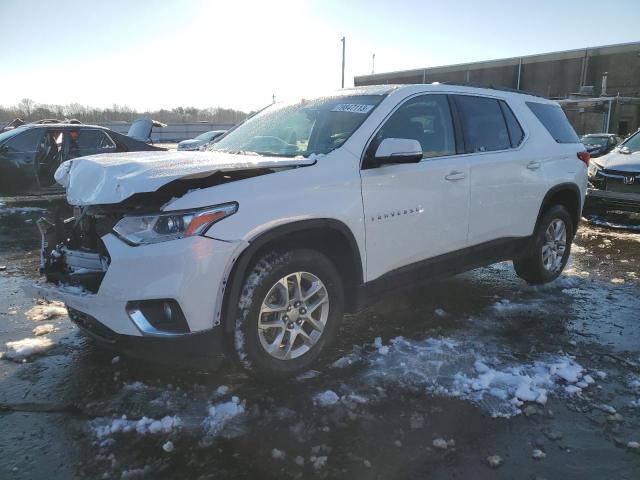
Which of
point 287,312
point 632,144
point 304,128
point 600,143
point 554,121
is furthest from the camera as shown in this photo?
point 600,143

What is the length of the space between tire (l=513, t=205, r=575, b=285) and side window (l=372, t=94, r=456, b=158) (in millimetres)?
1616

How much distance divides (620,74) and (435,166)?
38.3 metres

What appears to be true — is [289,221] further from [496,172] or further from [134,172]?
[496,172]

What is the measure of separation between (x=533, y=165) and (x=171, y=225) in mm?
3463

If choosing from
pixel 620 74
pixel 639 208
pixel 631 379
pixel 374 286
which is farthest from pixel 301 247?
pixel 620 74

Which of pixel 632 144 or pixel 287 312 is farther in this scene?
pixel 632 144

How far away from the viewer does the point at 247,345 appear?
288cm

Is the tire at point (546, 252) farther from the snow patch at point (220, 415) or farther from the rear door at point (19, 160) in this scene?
the rear door at point (19, 160)

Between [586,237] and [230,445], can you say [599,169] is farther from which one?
[230,445]

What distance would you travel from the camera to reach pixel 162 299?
8.61 feet

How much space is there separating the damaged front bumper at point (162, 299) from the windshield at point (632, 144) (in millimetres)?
9359

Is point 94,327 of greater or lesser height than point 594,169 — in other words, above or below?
below

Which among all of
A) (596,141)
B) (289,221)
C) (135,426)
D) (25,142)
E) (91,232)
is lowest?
(135,426)

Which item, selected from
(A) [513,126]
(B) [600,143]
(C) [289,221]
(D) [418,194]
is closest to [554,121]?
(A) [513,126]
